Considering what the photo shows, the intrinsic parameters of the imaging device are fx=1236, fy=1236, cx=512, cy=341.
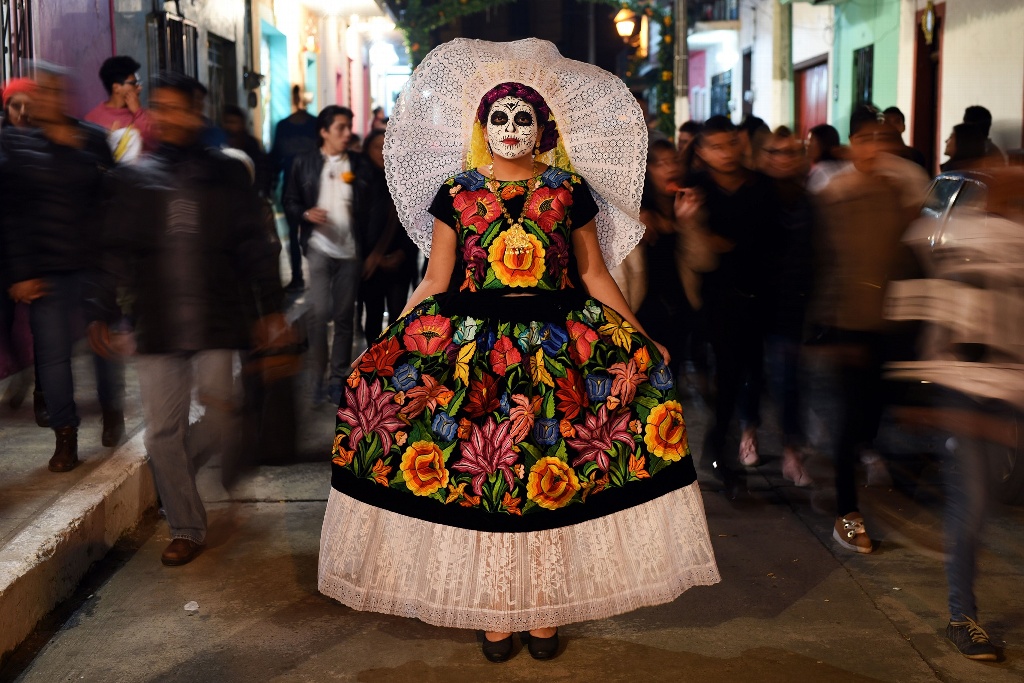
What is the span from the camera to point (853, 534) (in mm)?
5395

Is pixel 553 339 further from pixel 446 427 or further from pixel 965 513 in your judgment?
pixel 965 513

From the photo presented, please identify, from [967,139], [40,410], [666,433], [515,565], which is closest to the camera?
[515,565]

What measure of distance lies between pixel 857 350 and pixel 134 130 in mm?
4479

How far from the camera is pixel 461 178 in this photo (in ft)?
14.8

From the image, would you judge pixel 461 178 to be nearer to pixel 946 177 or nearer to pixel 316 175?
pixel 316 175

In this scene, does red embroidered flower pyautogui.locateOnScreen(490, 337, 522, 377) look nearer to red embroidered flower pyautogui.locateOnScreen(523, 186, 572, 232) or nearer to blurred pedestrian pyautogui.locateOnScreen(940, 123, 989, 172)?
red embroidered flower pyautogui.locateOnScreen(523, 186, 572, 232)

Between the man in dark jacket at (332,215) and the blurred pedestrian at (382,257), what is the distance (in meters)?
0.05

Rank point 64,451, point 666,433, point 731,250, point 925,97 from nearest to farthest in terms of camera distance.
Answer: point 666,433 < point 64,451 < point 731,250 < point 925,97

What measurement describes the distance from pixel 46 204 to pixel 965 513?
4.37m

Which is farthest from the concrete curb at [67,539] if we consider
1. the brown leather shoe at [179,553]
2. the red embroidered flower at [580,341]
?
the red embroidered flower at [580,341]

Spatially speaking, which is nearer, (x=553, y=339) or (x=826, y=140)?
(x=553, y=339)

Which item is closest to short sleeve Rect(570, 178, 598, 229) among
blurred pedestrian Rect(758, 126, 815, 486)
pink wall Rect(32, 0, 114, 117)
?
blurred pedestrian Rect(758, 126, 815, 486)

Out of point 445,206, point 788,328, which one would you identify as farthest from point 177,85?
point 788,328

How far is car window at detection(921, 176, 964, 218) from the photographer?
8.39 metres
